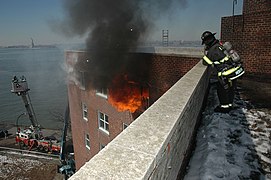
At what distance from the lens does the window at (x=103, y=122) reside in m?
12.2

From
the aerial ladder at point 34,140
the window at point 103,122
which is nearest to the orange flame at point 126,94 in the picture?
the window at point 103,122

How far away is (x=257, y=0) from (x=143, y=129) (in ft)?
29.4

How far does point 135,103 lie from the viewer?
9844 mm

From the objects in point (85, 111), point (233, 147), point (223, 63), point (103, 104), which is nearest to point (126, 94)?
point (103, 104)

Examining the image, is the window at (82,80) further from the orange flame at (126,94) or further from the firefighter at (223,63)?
the firefighter at (223,63)

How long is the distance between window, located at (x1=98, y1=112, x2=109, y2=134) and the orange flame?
165cm

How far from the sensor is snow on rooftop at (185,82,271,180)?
2.40 metres

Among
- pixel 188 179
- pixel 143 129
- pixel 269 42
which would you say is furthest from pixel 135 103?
pixel 143 129

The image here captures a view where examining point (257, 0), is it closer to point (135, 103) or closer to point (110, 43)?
point (135, 103)

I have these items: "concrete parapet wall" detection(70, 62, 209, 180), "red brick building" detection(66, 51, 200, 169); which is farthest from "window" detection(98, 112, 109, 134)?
"concrete parapet wall" detection(70, 62, 209, 180)

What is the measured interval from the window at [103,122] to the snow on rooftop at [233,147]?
346 inches

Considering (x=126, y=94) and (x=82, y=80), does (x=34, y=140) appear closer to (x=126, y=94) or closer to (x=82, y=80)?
(x=82, y=80)

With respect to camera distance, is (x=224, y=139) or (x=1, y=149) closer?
(x=224, y=139)

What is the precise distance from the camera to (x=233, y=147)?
114 inches
